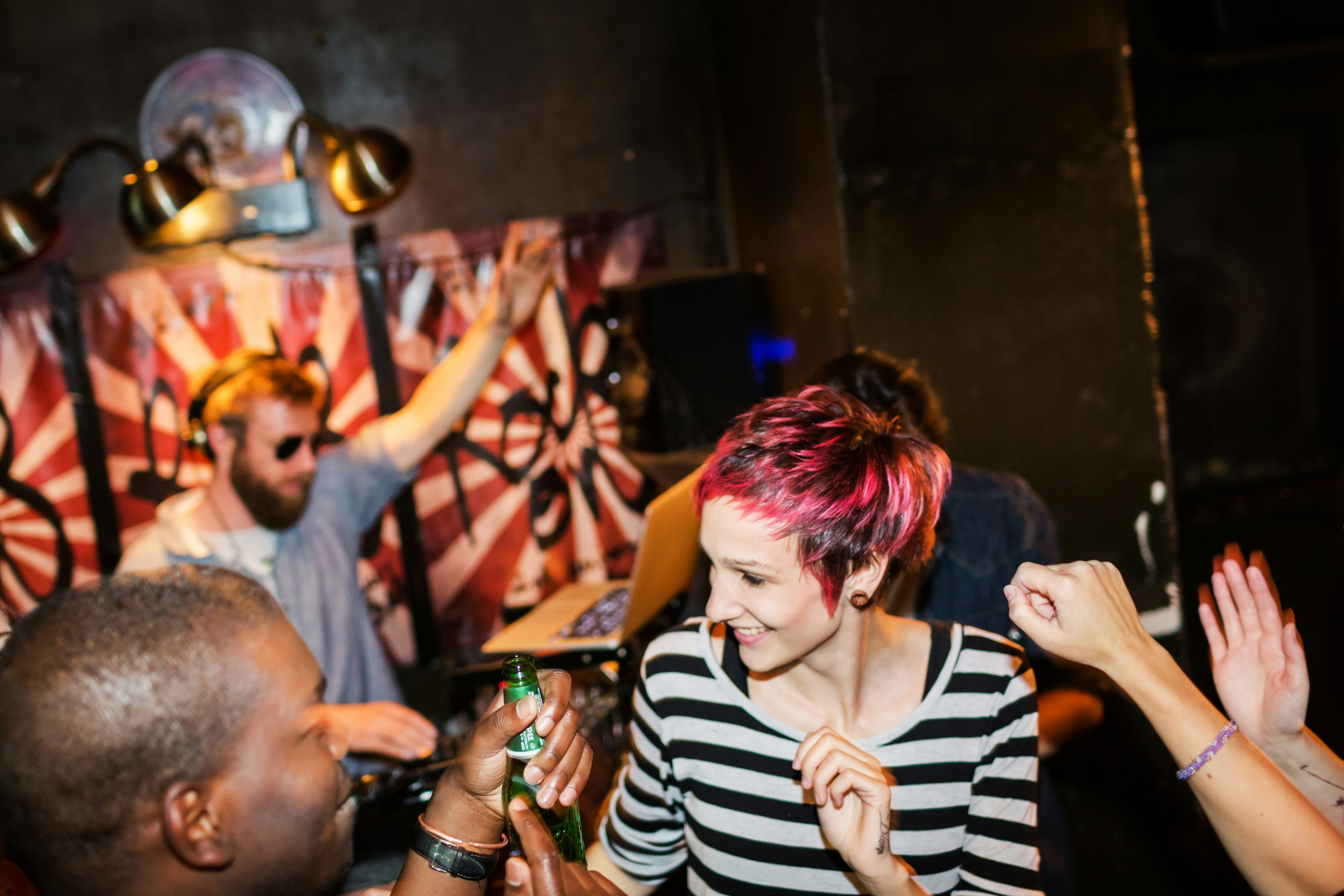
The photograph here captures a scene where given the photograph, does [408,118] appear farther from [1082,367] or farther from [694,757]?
[694,757]

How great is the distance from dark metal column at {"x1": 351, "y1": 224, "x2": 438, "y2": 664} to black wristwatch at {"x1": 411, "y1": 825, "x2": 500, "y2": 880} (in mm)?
3141

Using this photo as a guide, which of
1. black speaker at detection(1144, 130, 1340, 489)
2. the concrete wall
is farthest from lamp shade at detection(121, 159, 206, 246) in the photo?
black speaker at detection(1144, 130, 1340, 489)

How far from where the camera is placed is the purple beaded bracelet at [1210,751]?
3.68 ft

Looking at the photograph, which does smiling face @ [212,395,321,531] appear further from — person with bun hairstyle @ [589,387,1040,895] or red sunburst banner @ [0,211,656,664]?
person with bun hairstyle @ [589,387,1040,895]

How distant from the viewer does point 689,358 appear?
11.1ft

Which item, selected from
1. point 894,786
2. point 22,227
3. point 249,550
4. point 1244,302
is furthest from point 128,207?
point 1244,302

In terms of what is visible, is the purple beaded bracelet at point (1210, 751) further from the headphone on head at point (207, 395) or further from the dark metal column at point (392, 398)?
the dark metal column at point (392, 398)

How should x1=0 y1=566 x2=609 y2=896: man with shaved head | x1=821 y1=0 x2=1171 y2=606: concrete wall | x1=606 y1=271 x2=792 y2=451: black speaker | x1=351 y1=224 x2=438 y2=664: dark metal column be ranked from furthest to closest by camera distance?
x1=351 y1=224 x2=438 y2=664: dark metal column
x1=606 y1=271 x2=792 y2=451: black speaker
x1=821 y1=0 x2=1171 y2=606: concrete wall
x1=0 y1=566 x2=609 y2=896: man with shaved head

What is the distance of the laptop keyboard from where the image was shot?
8.99 ft

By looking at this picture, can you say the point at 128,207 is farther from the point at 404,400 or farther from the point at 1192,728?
the point at 1192,728

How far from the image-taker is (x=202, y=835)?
40.4 inches

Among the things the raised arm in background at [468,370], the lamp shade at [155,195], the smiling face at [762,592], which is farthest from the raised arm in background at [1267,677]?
the lamp shade at [155,195]

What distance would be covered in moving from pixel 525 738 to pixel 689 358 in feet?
7.91

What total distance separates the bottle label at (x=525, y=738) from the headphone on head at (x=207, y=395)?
222cm
